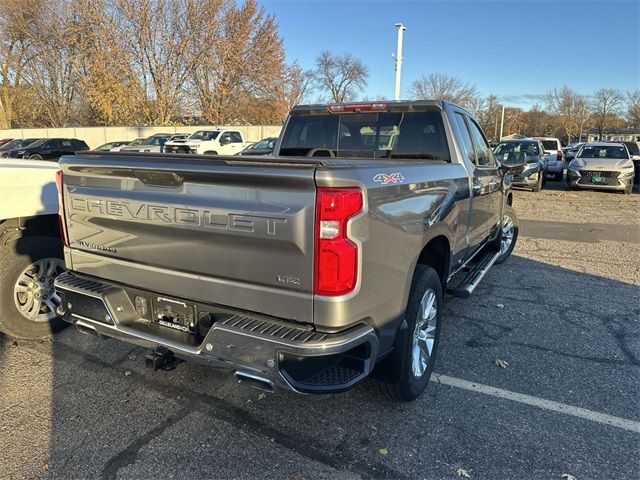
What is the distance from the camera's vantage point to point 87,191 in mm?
2965

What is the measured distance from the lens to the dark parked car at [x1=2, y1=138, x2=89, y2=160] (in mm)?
25469

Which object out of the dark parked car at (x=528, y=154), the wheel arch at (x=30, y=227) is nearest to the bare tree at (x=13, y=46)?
the dark parked car at (x=528, y=154)

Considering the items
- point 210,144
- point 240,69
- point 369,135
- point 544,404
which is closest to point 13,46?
point 240,69

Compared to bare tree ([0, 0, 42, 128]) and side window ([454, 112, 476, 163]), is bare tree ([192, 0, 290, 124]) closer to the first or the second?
bare tree ([0, 0, 42, 128])

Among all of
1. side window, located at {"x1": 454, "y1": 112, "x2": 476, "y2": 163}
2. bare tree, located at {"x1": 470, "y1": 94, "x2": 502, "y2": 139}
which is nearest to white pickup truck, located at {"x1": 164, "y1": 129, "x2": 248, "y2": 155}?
side window, located at {"x1": 454, "y1": 112, "x2": 476, "y2": 163}

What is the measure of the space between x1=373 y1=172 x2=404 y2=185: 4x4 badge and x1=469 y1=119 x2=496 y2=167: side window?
237 cm

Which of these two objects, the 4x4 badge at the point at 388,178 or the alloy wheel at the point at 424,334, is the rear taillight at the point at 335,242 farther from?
the alloy wheel at the point at 424,334

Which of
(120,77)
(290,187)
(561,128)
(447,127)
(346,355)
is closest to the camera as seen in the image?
(290,187)

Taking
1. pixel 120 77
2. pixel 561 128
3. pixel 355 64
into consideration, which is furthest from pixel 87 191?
pixel 561 128

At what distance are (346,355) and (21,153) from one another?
2834cm

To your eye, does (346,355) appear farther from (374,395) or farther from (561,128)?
(561,128)

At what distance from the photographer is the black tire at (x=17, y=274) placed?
398 cm

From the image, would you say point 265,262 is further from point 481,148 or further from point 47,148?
point 47,148

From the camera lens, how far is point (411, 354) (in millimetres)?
2945
